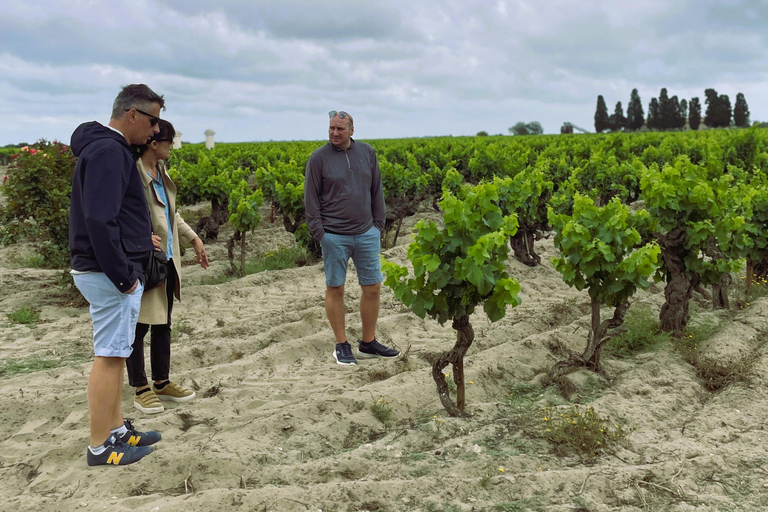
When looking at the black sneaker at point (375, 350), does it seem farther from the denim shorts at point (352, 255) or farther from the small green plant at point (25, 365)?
the small green plant at point (25, 365)

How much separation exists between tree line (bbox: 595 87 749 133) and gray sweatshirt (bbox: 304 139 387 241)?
79.6 m

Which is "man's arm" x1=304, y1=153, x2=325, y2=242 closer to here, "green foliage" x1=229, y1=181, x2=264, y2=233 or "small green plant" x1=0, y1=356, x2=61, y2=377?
"small green plant" x1=0, y1=356, x2=61, y2=377

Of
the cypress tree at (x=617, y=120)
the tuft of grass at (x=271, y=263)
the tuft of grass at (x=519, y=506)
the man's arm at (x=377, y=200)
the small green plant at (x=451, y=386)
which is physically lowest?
the tuft of grass at (x=519, y=506)

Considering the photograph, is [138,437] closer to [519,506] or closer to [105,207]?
[105,207]

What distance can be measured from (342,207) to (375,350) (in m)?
1.38

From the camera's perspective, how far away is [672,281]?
6023 mm

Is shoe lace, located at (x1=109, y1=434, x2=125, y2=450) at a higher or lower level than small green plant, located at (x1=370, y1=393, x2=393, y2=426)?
higher

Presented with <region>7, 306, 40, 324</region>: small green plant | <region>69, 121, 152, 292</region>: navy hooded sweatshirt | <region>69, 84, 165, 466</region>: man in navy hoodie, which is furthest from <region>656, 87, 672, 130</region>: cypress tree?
<region>69, 121, 152, 292</region>: navy hooded sweatshirt

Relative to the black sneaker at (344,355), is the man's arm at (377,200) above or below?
above

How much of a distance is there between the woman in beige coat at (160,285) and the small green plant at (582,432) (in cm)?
272

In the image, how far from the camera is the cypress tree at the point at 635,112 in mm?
83875

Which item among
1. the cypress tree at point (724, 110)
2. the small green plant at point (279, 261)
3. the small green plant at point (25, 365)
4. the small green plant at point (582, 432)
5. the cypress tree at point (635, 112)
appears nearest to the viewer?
the small green plant at point (582, 432)

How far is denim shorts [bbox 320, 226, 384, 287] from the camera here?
5297 mm

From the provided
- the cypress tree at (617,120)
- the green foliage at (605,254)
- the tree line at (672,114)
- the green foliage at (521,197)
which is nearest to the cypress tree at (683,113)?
the tree line at (672,114)
